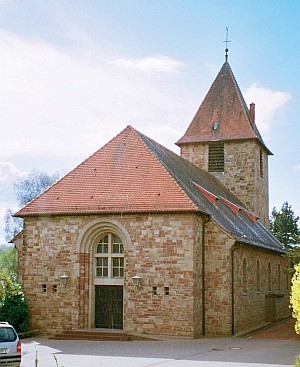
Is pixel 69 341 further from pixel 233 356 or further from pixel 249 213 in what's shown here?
pixel 249 213

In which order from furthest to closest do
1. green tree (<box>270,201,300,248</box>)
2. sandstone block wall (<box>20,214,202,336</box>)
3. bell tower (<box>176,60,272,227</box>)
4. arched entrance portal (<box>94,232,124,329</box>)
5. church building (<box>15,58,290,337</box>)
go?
green tree (<box>270,201,300,248</box>), bell tower (<box>176,60,272,227</box>), arched entrance portal (<box>94,232,124,329</box>), church building (<box>15,58,290,337</box>), sandstone block wall (<box>20,214,202,336</box>)

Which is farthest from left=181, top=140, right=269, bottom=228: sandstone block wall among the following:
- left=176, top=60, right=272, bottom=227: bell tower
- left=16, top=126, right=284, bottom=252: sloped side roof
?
left=16, top=126, right=284, bottom=252: sloped side roof

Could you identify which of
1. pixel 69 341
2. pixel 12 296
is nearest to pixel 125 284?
pixel 69 341

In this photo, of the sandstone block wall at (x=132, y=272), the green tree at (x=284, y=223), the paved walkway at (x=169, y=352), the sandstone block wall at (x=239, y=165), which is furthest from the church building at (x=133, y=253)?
the green tree at (x=284, y=223)

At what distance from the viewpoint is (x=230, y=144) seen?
123ft

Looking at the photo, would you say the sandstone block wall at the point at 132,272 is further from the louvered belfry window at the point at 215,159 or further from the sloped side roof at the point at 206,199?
the louvered belfry window at the point at 215,159

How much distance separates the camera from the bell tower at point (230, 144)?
3718cm

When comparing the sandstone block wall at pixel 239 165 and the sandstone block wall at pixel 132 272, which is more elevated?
the sandstone block wall at pixel 239 165

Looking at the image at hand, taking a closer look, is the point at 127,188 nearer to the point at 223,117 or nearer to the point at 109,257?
the point at 109,257

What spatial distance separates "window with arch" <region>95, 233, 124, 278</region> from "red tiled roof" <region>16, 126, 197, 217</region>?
1.63 meters

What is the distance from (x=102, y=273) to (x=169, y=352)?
264 inches

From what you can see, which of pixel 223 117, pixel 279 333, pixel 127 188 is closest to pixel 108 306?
pixel 127 188

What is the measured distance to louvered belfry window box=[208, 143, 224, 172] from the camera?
37594mm

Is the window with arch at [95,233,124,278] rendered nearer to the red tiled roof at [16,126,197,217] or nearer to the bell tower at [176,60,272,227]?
the red tiled roof at [16,126,197,217]
